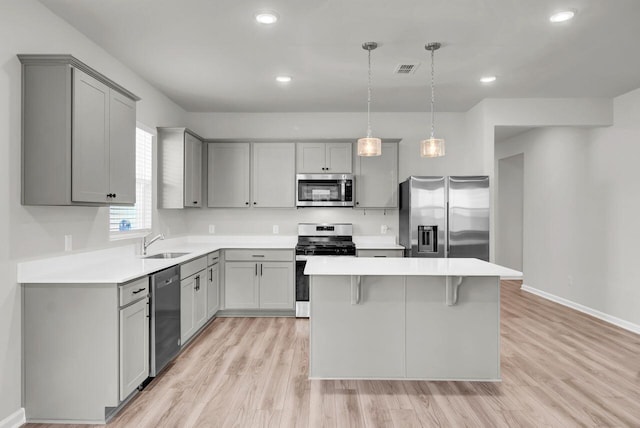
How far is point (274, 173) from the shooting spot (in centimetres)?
520

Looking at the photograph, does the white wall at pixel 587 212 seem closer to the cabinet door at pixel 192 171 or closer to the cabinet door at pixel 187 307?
the cabinet door at pixel 187 307

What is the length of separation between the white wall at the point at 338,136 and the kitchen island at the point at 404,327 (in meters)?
2.52

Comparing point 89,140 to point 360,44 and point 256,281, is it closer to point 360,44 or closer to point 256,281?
point 360,44

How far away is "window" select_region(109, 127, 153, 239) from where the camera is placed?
12.1 feet

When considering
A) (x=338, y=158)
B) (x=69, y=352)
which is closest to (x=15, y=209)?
(x=69, y=352)

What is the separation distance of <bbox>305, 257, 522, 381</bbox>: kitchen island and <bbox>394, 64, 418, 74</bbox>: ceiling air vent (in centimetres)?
198

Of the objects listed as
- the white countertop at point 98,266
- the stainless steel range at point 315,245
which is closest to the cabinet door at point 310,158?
the stainless steel range at point 315,245

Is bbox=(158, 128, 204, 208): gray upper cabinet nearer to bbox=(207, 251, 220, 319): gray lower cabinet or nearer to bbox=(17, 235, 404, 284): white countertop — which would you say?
bbox=(17, 235, 404, 284): white countertop

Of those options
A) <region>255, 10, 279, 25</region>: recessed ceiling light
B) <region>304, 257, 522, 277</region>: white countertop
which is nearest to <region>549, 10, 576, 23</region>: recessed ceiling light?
<region>304, 257, 522, 277</region>: white countertop

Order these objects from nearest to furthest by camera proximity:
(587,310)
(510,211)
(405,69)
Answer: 1. (405,69)
2. (587,310)
3. (510,211)

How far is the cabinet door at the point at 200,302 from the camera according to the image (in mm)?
3945

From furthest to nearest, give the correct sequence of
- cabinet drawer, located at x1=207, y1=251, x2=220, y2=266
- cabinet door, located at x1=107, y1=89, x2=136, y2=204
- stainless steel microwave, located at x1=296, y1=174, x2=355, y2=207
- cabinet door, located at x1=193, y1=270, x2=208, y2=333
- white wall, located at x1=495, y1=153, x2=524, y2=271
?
white wall, located at x1=495, y1=153, x2=524, y2=271 → stainless steel microwave, located at x1=296, y1=174, x2=355, y2=207 → cabinet drawer, located at x1=207, y1=251, x2=220, y2=266 → cabinet door, located at x1=193, y1=270, x2=208, y2=333 → cabinet door, located at x1=107, y1=89, x2=136, y2=204

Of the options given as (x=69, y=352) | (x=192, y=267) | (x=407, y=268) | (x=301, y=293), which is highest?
(x=407, y=268)

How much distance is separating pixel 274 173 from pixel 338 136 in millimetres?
1062
